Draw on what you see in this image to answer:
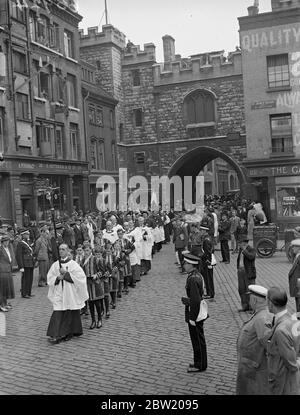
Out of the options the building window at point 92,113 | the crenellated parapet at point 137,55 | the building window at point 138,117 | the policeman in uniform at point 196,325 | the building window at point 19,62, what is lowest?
the policeman in uniform at point 196,325

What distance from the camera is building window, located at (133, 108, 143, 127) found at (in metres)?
45.1

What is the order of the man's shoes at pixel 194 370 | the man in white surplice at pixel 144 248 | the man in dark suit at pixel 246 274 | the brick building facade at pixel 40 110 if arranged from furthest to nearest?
1. the brick building facade at pixel 40 110
2. the man in white surplice at pixel 144 248
3. the man in dark suit at pixel 246 274
4. the man's shoes at pixel 194 370

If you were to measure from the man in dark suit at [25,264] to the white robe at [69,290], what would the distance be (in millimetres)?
4354

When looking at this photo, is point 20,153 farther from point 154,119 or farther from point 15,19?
point 154,119

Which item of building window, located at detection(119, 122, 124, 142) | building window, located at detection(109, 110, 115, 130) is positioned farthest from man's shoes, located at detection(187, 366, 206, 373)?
building window, located at detection(119, 122, 124, 142)

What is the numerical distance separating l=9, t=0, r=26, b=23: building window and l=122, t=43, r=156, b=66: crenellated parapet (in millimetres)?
17374

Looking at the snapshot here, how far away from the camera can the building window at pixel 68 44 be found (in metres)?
32.9

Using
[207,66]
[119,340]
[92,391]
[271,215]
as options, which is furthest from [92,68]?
[92,391]

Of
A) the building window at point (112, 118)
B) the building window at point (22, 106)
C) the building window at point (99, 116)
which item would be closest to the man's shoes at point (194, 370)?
the building window at point (22, 106)

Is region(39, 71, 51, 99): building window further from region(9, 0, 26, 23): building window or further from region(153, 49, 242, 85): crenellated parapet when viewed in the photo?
region(153, 49, 242, 85): crenellated parapet

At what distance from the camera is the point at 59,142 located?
104 feet

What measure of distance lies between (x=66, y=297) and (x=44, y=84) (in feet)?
73.2

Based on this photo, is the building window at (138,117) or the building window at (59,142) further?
the building window at (138,117)

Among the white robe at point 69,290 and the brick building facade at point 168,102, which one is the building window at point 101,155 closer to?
the brick building facade at point 168,102
